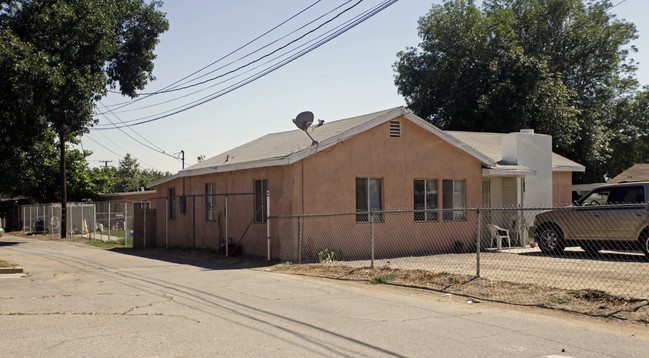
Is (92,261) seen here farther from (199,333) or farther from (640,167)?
(640,167)

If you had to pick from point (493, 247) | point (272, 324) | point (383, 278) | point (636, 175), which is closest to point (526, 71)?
point (636, 175)

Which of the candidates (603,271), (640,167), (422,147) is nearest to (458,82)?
(640,167)

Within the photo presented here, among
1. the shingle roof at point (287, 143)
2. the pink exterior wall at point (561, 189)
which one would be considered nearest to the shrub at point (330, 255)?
the shingle roof at point (287, 143)

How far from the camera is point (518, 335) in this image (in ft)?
22.5

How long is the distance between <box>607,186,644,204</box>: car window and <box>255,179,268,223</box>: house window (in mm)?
9330

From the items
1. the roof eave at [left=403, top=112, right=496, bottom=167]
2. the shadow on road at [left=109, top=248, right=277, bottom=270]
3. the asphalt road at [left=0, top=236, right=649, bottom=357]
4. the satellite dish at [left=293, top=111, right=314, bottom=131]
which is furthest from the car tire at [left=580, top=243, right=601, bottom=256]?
the shadow on road at [left=109, top=248, right=277, bottom=270]

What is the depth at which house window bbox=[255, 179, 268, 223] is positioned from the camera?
16781 millimetres

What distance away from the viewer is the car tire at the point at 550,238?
15562 millimetres

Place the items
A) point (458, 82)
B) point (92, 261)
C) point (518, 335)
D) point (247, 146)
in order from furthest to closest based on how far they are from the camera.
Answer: point (458, 82)
point (247, 146)
point (92, 261)
point (518, 335)

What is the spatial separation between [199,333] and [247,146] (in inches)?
623

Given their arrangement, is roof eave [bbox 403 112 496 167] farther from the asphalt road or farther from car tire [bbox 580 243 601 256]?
the asphalt road

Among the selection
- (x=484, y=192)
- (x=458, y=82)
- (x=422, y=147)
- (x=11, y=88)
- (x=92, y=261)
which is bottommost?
(x=92, y=261)

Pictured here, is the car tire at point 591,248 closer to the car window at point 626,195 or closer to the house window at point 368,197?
the car window at point 626,195

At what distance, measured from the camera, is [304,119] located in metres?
16.2
